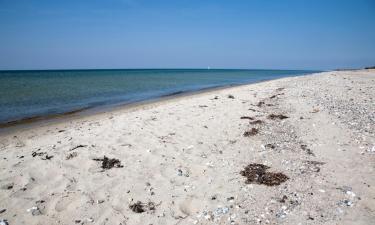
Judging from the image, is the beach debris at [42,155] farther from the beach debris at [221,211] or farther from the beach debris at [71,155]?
the beach debris at [221,211]

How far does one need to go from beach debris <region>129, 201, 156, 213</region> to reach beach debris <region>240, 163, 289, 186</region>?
1.94 metres

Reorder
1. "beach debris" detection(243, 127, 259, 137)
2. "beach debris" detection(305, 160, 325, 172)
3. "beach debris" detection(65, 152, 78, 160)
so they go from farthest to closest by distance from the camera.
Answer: "beach debris" detection(243, 127, 259, 137) → "beach debris" detection(65, 152, 78, 160) → "beach debris" detection(305, 160, 325, 172)

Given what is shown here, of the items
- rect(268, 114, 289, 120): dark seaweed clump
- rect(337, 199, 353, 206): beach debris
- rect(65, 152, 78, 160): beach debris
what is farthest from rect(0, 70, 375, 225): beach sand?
rect(268, 114, 289, 120): dark seaweed clump

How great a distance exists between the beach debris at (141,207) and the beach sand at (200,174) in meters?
0.02

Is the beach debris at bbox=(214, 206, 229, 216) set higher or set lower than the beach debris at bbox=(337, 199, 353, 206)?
lower

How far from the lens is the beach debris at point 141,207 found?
4840mm

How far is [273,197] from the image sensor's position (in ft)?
16.2

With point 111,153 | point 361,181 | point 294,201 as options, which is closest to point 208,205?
point 294,201

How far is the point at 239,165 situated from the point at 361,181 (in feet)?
7.82

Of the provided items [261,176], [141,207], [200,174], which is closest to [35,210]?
[141,207]

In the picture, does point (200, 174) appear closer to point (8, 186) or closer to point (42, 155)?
point (8, 186)

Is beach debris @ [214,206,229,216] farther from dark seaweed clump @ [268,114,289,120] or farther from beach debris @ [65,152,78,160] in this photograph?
dark seaweed clump @ [268,114,289,120]

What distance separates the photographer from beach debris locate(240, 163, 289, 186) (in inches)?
218

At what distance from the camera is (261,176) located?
19.1 ft
